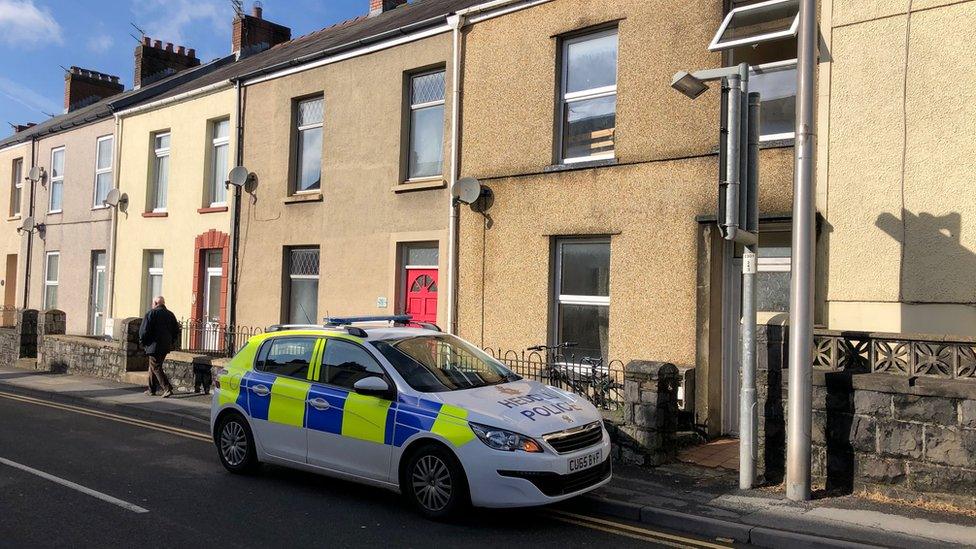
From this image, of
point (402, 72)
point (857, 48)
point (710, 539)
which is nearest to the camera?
point (710, 539)

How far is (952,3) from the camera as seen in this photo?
314 inches

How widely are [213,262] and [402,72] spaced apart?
7.04 m

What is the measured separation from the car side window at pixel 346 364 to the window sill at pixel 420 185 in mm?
5469

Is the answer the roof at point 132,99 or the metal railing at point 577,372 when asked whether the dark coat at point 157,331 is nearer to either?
the metal railing at point 577,372

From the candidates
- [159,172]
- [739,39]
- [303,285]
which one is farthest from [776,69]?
[159,172]

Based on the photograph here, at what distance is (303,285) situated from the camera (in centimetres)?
1549

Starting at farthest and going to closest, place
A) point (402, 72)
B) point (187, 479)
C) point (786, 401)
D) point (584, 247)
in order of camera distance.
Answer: point (402, 72), point (584, 247), point (187, 479), point (786, 401)

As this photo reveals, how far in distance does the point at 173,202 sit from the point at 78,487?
475 inches

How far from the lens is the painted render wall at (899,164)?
7859 mm

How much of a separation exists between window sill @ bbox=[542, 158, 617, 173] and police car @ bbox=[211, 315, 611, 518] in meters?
3.77

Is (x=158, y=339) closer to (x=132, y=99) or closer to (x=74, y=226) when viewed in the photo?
(x=132, y=99)

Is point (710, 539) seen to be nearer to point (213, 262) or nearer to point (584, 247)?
point (584, 247)

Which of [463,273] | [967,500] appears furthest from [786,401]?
[463,273]

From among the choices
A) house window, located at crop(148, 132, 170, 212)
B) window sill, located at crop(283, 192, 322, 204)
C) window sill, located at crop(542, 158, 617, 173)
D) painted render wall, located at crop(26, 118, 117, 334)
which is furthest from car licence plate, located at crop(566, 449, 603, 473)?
painted render wall, located at crop(26, 118, 117, 334)
